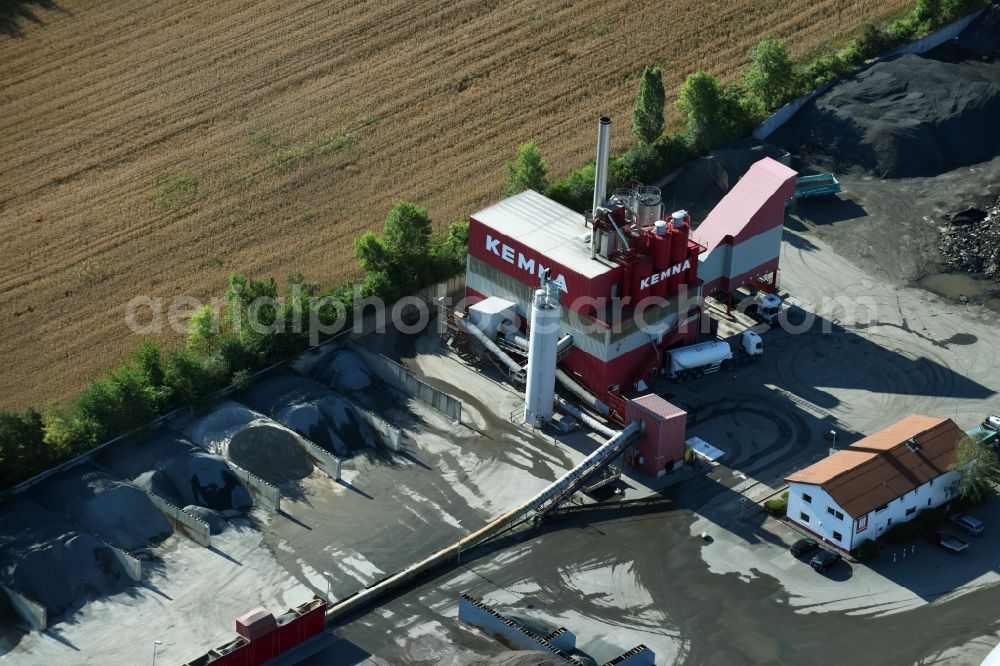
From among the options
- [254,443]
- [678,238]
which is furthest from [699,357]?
[254,443]

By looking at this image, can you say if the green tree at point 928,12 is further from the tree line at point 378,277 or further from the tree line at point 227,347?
the tree line at point 227,347

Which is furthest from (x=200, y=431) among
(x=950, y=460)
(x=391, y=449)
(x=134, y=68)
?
(x=134, y=68)

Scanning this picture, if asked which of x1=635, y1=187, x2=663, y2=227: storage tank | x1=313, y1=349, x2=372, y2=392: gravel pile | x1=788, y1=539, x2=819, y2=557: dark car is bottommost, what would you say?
x1=788, y1=539, x2=819, y2=557: dark car

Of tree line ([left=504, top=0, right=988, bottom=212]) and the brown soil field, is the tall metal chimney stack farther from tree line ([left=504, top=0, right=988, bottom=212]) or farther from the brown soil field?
the brown soil field

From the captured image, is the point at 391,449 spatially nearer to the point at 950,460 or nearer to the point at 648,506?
the point at 648,506

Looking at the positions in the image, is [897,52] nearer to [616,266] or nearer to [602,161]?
[602,161]

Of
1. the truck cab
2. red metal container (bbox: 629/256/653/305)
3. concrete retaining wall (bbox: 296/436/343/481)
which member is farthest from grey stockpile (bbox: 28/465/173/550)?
the truck cab

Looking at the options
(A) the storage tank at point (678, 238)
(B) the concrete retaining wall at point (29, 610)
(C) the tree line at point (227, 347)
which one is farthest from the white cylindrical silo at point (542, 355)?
(B) the concrete retaining wall at point (29, 610)

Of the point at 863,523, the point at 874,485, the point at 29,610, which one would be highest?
the point at 874,485
